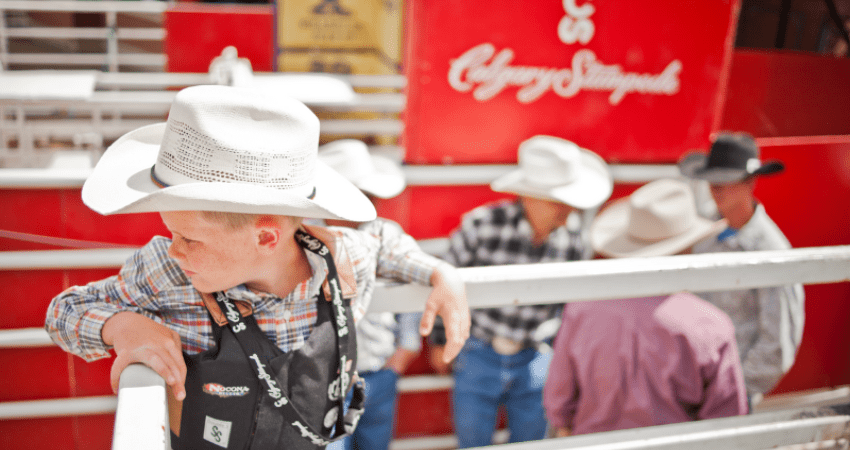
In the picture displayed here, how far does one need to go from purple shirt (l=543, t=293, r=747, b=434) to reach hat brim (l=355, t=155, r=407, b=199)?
3.29 feet

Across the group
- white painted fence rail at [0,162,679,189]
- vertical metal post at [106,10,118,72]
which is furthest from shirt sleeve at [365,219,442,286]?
vertical metal post at [106,10,118,72]

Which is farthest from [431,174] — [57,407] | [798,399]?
Result: [798,399]

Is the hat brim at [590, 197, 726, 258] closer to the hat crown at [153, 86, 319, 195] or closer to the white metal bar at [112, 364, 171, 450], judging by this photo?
the hat crown at [153, 86, 319, 195]

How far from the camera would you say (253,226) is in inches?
47.0

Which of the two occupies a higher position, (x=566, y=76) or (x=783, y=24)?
(x=783, y=24)

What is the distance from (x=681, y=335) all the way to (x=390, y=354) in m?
1.33

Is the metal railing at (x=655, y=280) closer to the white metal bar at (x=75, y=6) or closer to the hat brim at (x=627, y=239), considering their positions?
the hat brim at (x=627, y=239)

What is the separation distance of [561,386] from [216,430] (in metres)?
1.50

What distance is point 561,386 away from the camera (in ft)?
7.88

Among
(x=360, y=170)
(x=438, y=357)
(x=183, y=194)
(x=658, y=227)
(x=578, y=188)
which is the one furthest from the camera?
(x=438, y=357)

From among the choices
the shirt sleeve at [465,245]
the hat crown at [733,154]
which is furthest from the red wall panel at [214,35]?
the hat crown at [733,154]

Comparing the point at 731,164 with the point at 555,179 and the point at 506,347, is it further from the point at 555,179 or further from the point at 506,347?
the point at 506,347

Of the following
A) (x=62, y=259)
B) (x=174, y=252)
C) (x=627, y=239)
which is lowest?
(x=62, y=259)

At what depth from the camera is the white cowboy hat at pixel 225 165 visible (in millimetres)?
1058
